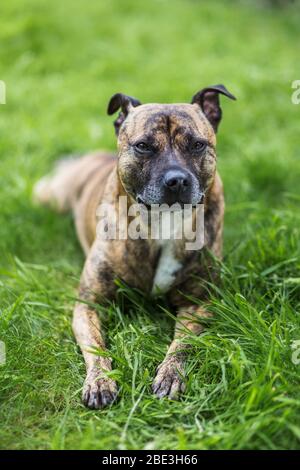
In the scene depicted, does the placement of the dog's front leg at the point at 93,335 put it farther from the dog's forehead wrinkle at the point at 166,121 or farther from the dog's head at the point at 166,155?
the dog's forehead wrinkle at the point at 166,121

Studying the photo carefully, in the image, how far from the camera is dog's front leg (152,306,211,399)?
291 cm

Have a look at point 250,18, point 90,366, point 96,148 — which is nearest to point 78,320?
point 90,366

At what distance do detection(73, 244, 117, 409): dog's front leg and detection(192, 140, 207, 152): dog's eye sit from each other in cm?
86

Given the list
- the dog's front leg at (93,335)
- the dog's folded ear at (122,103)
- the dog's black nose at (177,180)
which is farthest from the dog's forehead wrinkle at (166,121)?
the dog's front leg at (93,335)

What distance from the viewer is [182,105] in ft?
11.2

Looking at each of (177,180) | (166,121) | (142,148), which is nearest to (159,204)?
(177,180)

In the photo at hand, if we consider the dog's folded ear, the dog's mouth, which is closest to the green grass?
the dog's mouth

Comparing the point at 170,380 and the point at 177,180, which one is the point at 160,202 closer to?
the point at 177,180

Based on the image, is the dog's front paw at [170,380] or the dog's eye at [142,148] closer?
the dog's front paw at [170,380]

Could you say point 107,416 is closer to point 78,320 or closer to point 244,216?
point 78,320

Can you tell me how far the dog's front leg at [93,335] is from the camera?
290cm

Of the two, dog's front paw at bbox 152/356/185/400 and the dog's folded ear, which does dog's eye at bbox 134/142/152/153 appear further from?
dog's front paw at bbox 152/356/185/400

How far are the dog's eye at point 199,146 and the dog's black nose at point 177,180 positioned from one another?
244mm

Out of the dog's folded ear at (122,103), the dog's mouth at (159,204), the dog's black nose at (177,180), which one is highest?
the dog's folded ear at (122,103)
